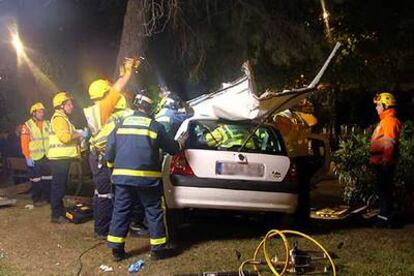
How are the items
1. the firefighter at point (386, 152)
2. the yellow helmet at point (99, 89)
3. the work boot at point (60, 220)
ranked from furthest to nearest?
1. the work boot at point (60, 220)
2. the firefighter at point (386, 152)
3. the yellow helmet at point (99, 89)

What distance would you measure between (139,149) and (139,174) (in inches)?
10.7

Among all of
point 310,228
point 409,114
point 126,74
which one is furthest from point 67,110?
point 409,114

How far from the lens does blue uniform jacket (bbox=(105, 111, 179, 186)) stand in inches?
245

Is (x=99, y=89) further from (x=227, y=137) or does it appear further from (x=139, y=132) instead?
(x=227, y=137)

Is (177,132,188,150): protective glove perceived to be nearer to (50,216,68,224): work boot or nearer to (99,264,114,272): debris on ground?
(99,264,114,272): debris on ground

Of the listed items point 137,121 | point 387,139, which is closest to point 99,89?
point 137,121

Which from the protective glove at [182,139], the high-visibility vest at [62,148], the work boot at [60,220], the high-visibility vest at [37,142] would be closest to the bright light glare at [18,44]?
the high-visibility vest at [37,142]

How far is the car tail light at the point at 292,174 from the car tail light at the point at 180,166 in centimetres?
119

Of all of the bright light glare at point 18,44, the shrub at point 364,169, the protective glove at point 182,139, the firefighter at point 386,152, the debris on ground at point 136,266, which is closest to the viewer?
the debris on ground at point 136,266

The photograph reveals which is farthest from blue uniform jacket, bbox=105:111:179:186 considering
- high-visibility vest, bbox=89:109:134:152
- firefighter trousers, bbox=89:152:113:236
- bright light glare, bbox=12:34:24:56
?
bright light glare, bbox=12:34:24:56

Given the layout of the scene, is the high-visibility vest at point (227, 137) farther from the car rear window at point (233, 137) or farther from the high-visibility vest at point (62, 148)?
the high-visibility vest at point (62, 148)

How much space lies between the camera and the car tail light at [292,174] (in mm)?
6977

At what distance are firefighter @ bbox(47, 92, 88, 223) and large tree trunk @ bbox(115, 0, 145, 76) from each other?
1.68m

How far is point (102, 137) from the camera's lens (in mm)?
7246
